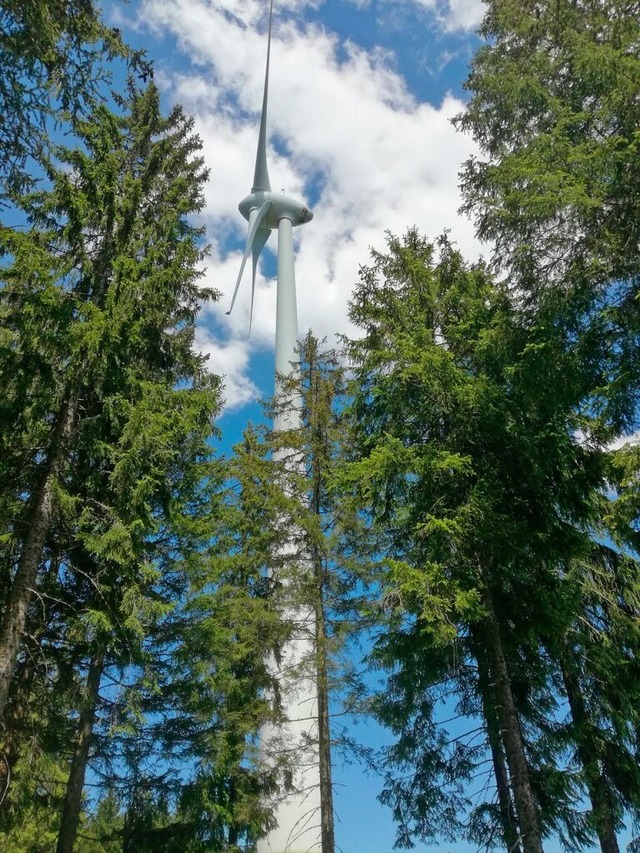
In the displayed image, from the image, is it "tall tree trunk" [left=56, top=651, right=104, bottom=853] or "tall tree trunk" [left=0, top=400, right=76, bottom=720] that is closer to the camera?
"tall tree trunk" [left=0, top=400, right=76, bottom=720]

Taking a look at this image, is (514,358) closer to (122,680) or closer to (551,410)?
(551,410)

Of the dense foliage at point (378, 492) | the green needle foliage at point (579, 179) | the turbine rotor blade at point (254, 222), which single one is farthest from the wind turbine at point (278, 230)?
the green needle foliage at point (579, 179)

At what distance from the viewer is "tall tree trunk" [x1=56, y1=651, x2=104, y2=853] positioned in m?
9.77

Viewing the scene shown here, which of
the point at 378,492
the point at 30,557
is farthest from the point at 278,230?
the point at 30,557

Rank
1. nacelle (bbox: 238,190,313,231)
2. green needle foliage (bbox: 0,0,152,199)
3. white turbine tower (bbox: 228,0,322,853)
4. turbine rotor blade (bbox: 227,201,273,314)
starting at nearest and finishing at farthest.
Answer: green needle foliage (bbox: 0,0,152,199) < white turbine tower (bbox: 228,0,322,853) < turbine rotor blade (bbox: 227,201,273,314) < nacelle (bbox: 238,190,313,231)

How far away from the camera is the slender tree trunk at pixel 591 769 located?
31.1 ft

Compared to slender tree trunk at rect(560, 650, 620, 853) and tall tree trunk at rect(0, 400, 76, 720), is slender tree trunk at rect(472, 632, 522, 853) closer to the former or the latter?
slender tree trunk at rect(560, 650, 620, 853)

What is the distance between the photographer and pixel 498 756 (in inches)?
409

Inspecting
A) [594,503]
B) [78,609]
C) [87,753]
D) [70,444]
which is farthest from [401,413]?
[87,753]

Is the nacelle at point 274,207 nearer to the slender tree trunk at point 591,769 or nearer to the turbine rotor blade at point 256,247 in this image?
the turbine rotor blade at point 256,247

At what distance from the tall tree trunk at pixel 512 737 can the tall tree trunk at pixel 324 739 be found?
3338mm

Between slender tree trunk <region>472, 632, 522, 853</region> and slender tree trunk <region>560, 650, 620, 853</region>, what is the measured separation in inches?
44.5

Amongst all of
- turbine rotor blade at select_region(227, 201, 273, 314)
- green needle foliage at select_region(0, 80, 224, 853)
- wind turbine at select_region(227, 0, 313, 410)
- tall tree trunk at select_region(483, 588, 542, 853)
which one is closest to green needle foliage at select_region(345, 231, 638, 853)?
tall tree trunk at select_region(483, 588, 542, 853)

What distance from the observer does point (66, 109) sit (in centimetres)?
841
